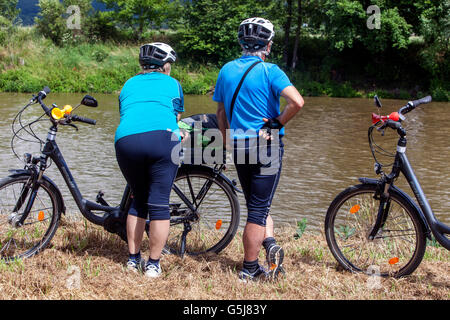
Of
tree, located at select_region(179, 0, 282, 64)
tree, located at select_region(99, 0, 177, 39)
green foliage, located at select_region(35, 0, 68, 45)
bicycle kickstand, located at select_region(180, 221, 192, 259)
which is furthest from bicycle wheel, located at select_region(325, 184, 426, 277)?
tree, located at select_region(99, 0, 177, 39)

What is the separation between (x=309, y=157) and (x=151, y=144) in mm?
8544

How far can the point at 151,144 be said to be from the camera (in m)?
3.87

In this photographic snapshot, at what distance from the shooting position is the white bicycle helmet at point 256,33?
154 inches

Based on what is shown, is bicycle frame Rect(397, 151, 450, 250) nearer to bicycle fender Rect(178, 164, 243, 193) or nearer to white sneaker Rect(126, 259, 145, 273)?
bicycle fender Rect(178, 164, 243, 193)

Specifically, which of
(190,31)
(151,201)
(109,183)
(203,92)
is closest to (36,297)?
(151,201)

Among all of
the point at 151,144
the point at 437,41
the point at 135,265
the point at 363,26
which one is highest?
the point at 363,26

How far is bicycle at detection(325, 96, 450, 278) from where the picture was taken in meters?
4.05

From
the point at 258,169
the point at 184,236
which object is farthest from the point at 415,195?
the point at 184,236

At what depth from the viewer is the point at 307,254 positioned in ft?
15.9

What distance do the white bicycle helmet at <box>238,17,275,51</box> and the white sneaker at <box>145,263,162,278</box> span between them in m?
1.81

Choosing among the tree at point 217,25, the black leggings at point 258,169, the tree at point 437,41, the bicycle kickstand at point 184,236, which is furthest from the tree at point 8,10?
the black leggings at point 258,169

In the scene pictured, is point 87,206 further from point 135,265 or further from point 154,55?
point 154,55

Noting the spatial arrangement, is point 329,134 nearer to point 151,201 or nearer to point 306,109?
point 306,109

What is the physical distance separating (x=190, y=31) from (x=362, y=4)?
11.9 m
